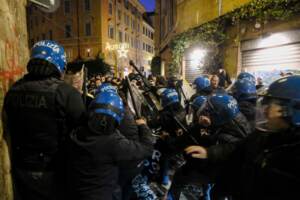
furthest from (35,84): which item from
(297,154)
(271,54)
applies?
(271,54)

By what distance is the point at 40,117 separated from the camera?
2.09 m

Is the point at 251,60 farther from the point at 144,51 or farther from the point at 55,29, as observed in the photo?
the point at 144,51

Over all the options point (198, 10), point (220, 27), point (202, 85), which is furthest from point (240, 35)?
point (202, 85)

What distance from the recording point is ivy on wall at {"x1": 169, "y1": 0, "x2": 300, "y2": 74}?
7.95 metres

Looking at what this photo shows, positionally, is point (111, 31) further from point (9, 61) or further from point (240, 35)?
point (9, 61)

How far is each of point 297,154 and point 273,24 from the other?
27.5ft

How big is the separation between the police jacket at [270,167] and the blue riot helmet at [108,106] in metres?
1.17

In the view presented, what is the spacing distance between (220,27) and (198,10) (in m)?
3.25

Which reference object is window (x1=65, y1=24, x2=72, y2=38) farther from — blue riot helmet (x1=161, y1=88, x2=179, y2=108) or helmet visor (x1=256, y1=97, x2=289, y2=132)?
helmet visor (x1=256, y1=97, x2=289, y2=132)

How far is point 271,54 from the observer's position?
862cm

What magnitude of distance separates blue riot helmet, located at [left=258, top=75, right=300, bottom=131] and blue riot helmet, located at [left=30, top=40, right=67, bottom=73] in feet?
6.10

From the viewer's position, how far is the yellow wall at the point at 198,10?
1109 centimetres

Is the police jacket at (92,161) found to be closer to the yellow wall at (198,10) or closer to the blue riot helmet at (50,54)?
the blue riot helmet at (50,54)

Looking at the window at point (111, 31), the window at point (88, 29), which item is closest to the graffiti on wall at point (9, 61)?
the window at point (88, 29)
